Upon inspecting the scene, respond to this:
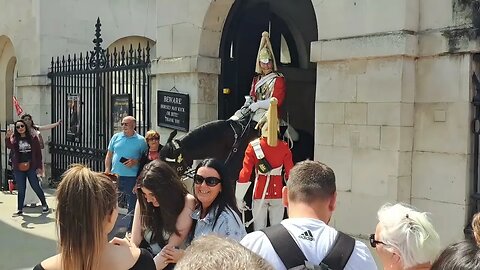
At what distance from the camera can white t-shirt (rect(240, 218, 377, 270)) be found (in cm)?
218

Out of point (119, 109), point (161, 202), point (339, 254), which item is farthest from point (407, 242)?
point (119, 109)

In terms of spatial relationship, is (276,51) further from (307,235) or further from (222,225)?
(307,235)

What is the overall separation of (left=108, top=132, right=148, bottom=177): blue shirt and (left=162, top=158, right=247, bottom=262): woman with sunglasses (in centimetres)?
438

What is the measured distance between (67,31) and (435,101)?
10.2m

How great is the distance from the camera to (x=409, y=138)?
5559 mm

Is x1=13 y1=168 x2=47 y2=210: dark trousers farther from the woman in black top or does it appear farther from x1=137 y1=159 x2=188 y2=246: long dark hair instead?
the woman in black top

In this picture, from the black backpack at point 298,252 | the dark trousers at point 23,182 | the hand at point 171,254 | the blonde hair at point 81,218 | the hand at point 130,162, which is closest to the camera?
the black backpack at point 298,252

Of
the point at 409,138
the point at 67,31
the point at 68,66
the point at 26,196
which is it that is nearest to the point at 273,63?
the point at 409,138

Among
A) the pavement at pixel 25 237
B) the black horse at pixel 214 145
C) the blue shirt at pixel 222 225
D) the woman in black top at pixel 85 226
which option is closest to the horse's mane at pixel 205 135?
the black horse at pixel 214 145

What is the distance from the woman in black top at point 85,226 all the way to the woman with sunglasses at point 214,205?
0.86 meters

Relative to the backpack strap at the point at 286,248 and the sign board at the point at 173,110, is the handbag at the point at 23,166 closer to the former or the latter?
the sign board at the point at 173,110

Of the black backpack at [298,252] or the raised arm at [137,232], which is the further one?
the raised arm at [137,232]

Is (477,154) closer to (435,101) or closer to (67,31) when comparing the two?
(435,101)

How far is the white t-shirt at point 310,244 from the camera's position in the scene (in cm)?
218
